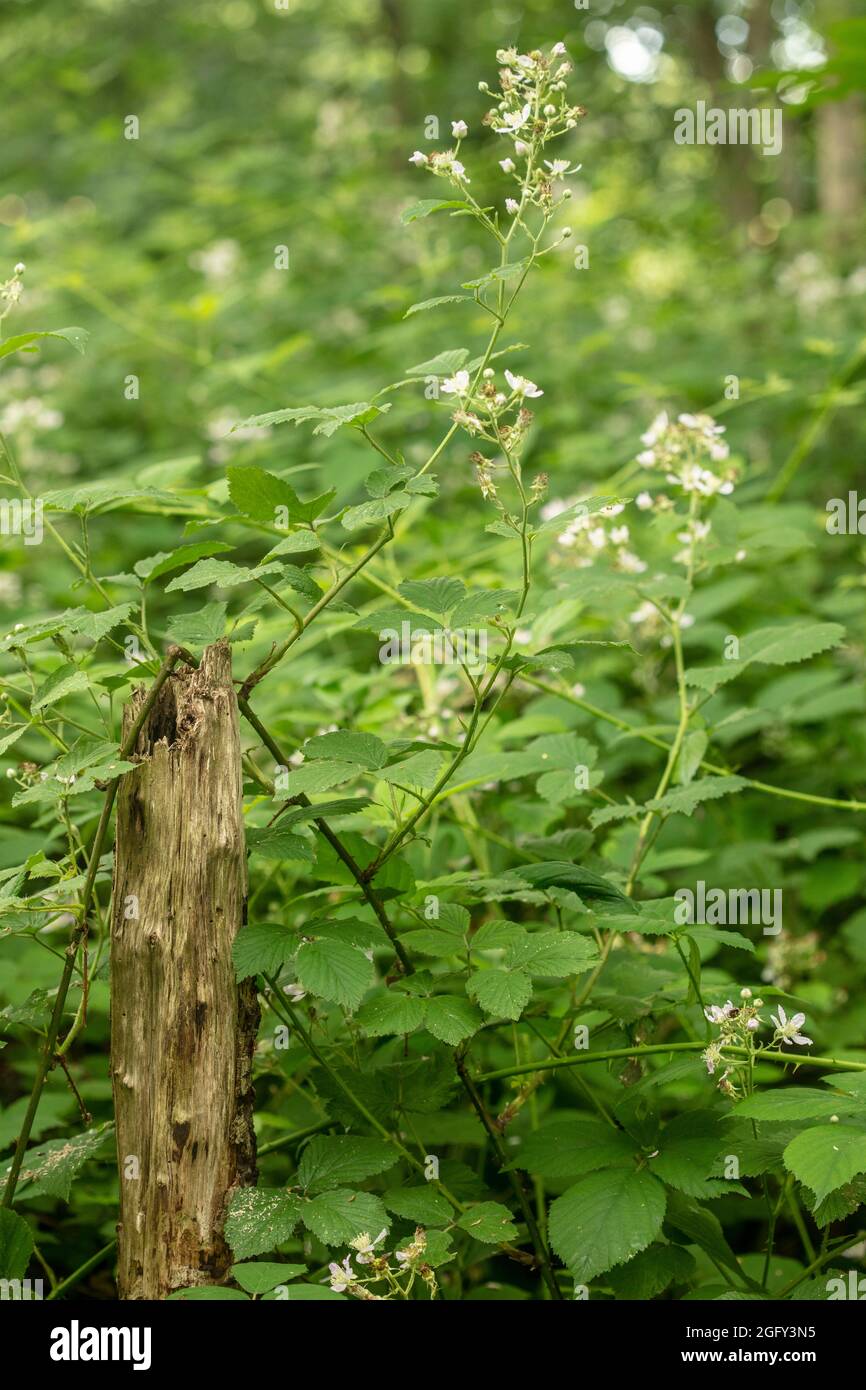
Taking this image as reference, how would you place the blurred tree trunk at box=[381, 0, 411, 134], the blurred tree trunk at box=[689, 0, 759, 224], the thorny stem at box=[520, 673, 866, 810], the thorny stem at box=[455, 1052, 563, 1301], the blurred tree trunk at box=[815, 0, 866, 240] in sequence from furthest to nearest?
the blurred tree trunk at box=[689, 0, 759, 224]
the blurred tree trunk at box=[381, 0, 411, 134]
the blurred tree trunk at box=[815, 0, 866, 240]
the thorny stem at box=[520, 673, 866, 810]
the thorny stem at box=[455, 1052, 563, 1301]

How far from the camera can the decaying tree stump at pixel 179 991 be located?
1.69 metres

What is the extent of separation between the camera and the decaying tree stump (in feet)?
5.53

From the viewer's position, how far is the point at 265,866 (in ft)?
8.16

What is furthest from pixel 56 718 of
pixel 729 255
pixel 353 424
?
pixel 729 255

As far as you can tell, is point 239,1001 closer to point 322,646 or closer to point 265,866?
point 265,866

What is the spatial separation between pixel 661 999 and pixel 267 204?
20.9 ft

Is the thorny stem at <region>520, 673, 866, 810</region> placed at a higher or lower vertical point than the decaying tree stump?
higher

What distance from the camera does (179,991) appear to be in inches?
66.7

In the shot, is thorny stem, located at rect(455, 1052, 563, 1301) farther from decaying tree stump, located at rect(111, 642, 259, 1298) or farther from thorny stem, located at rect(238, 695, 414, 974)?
decaying tree stump, located at rect(111, 642, 259, 1298)

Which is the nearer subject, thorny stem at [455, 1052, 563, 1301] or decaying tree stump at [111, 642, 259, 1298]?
decaying tree stump at [111, 642, 259, 1298]

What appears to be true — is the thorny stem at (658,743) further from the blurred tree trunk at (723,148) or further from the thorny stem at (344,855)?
the blurred tree trunk at (723,148)

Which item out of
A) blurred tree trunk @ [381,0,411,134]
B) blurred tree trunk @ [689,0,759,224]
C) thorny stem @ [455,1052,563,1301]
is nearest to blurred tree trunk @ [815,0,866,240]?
blurred tree trunk @ [689,0,759,224]

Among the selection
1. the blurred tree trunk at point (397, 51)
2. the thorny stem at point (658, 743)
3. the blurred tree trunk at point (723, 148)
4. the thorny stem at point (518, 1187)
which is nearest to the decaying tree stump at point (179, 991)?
the thorny stem at point (518, 1187)

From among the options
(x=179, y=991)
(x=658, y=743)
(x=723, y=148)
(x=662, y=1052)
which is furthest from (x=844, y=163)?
(x=179, y=991)
